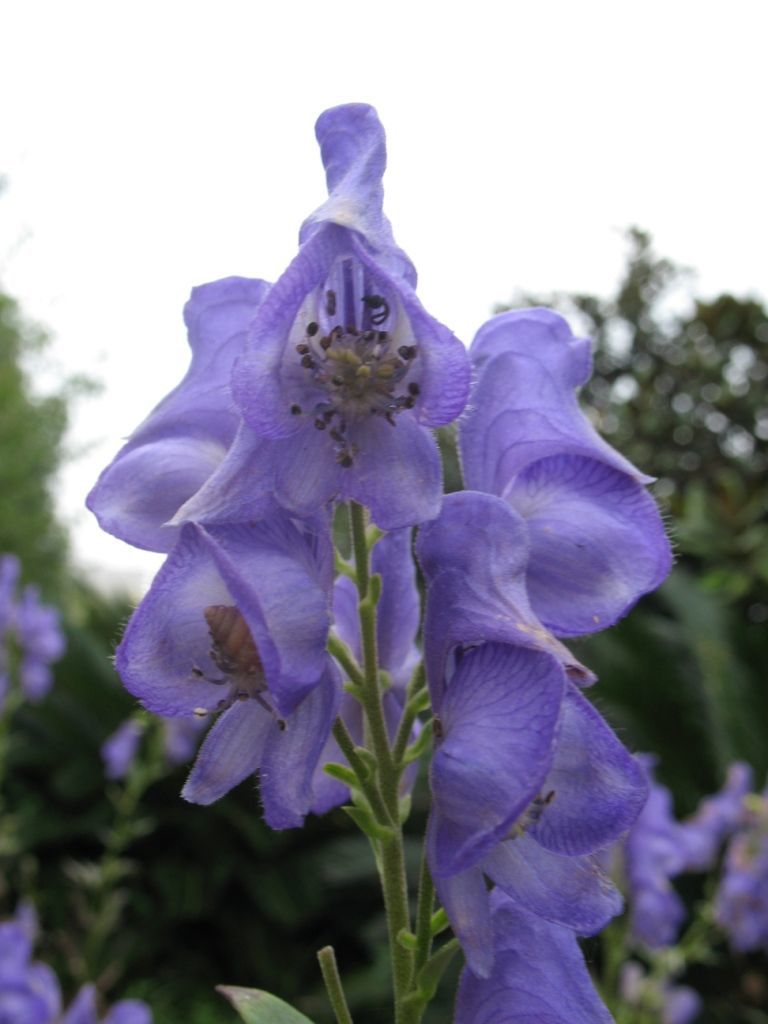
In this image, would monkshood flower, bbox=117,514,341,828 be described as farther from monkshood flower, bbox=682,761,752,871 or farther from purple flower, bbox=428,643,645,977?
monkshood flower, bbox=682,761,752,871

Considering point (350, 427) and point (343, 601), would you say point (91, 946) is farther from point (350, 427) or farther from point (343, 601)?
point (350, 427)

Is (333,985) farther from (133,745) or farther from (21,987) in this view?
(133,745)

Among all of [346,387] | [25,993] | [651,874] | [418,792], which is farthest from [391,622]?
[418,792]

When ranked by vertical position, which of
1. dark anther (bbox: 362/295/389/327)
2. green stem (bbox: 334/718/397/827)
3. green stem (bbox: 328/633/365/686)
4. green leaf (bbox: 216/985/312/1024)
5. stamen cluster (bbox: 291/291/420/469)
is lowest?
green leaf (bbox: 216/985/312/1024)

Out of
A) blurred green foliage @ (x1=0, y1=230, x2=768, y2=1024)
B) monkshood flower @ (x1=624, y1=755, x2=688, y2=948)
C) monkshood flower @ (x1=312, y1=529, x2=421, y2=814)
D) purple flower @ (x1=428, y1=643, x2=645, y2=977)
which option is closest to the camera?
purple flower @ (x1=428, y1=643, x2=645, y2=977)

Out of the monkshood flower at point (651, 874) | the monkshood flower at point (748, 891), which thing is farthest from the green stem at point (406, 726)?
the monkshood flower at point (748, 891)

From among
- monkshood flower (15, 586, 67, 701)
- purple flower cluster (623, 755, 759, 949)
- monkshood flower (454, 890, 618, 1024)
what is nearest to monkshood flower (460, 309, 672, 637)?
monkshood flower (454, 890, 618, 1024)
